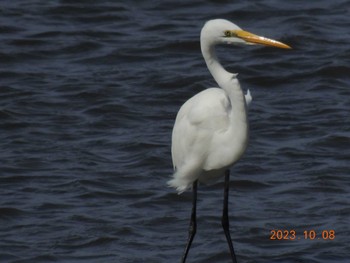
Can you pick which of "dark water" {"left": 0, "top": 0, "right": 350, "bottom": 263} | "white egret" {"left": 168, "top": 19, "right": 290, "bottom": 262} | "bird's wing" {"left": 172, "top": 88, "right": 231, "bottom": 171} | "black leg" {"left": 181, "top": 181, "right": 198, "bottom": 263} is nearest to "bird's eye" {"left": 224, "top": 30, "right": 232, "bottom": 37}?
"white egret" {"left": 168, "top": 19, "right": 290, "bottom": 262}

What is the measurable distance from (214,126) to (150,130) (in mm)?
3175

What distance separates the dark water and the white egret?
0.67m

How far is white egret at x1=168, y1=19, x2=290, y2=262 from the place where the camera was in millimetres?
6418

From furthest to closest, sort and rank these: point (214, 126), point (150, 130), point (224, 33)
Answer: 1. point (150, 130)
2. point (214, 126)
3. point (224, 33)

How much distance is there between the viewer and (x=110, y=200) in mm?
8562

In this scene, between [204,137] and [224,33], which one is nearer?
[224,33]

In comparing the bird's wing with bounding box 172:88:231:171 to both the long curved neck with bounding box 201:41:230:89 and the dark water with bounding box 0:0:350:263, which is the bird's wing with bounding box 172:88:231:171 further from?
the dark water with bounding box 0:0:350:263

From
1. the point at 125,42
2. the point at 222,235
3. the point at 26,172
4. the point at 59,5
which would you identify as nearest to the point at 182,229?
the point at 222,235

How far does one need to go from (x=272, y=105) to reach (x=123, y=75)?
1702mm

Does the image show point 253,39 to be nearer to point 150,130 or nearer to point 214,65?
point 214,65

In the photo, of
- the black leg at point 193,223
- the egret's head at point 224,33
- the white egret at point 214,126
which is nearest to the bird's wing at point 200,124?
the white egret at point 214,126

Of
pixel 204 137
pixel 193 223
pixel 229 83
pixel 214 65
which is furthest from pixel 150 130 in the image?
pixel 229 83

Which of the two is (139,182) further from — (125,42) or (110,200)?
(125,42)

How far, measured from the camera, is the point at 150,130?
993cm
